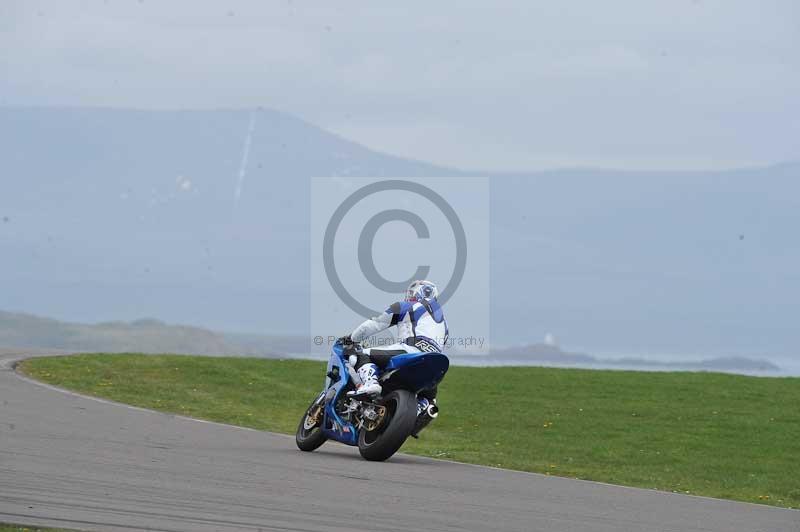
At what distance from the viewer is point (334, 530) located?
30.8 feet

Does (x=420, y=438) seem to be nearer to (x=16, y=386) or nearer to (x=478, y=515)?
(x=16, y=386)

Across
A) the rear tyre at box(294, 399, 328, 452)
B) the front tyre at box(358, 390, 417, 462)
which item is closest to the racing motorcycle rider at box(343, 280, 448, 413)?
the front tyre at box(358, 390, 417, 462)

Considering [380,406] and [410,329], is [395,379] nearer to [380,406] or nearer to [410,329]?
[380,406]

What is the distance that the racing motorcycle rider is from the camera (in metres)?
15.1

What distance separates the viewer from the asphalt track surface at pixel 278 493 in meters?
9.70

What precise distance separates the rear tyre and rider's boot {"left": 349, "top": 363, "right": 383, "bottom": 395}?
75 centimetres

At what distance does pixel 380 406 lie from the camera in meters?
14.8

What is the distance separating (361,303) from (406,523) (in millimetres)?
19049

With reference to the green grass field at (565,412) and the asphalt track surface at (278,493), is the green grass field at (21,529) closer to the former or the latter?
the asphalt track surface at (278,493)

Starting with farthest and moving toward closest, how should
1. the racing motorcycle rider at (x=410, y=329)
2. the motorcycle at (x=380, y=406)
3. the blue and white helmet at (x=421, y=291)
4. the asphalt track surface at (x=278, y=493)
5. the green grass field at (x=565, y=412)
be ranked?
1. the green grass field at (x=565, y=412)
2. the blue and white helmet at (x=421, y=291)
3. the racing motorcycle rider at (x=410, y=329)
4. the motorcycle at (x=380, y=406)
5. the asphalt track surface at (x=278, y=493)

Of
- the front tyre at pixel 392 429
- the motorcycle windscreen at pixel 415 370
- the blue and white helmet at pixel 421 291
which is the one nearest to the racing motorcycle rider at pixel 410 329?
the blue and white helmet at pixel 421 291

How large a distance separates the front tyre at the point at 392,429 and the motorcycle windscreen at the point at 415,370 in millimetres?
218

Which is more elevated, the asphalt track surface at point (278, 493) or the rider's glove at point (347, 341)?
the rider's glove at point (347, 341)

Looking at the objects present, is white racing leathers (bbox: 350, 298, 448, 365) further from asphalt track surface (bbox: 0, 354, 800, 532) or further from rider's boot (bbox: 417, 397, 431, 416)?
asphalt track surface (bbox: 0, 354, 800, 532)
